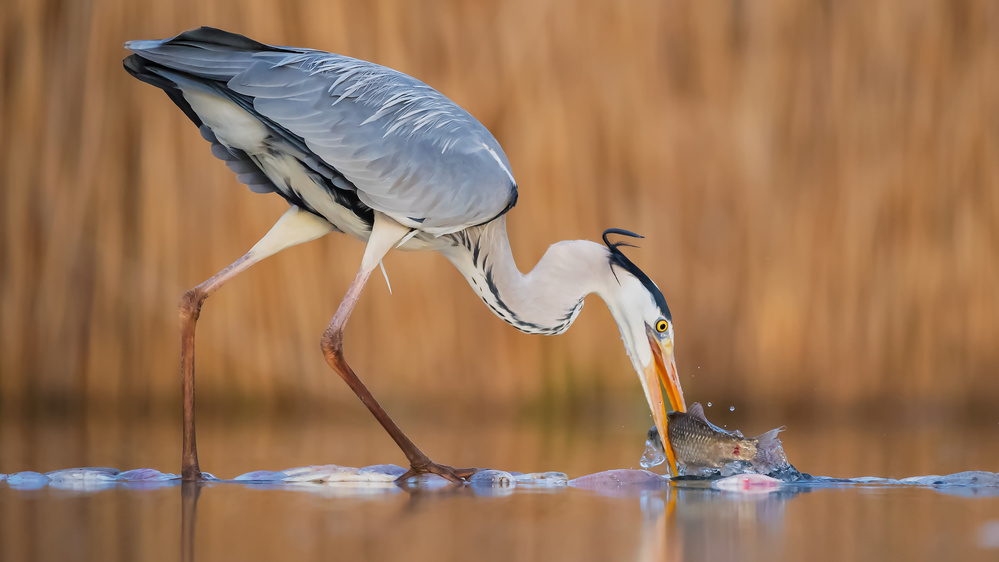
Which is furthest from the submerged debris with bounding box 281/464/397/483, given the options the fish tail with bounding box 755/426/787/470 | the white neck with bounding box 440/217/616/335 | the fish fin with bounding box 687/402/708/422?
the fish tail with bounding box 755/426/787/470

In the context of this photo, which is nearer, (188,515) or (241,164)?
(188,515)

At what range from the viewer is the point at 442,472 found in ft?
7.26

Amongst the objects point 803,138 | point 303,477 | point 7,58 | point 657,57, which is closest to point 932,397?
point 803,138

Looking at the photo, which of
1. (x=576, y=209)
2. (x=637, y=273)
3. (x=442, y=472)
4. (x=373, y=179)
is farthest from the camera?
(x=576, y=209)

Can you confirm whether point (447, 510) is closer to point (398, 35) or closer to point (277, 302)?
point (277, 302)

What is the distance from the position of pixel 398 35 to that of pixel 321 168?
6.67ft

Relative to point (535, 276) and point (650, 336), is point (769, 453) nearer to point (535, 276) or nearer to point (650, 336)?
point (650, 336)

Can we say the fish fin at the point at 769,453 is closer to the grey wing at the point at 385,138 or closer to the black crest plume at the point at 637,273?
the black crest plume at the point at 637,273

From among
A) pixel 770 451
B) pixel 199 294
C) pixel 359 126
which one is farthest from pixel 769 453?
pixel 199 294

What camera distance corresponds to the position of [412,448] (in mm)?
2252

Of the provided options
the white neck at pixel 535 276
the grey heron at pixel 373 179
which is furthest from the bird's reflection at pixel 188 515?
the white neck at pixel 535 276

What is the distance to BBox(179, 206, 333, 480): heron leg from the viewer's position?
84.7 inches

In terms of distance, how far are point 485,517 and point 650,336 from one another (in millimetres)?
941

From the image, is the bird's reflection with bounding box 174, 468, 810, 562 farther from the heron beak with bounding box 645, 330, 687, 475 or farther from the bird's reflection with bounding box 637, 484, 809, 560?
the heron beak with bounding box 645, 330, 687, 475
